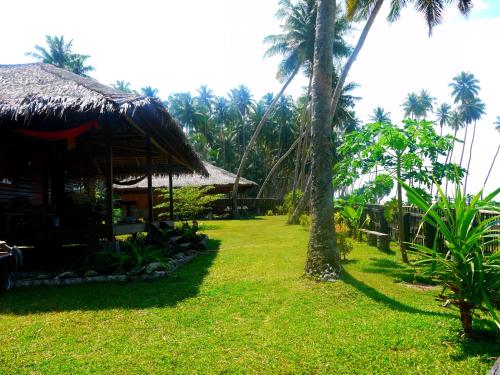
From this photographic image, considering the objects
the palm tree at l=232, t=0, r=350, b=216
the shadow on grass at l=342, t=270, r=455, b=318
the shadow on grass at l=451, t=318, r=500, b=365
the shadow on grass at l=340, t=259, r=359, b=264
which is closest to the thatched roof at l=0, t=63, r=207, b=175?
the shadow on grass at l=342, t=270, r=455, b=318

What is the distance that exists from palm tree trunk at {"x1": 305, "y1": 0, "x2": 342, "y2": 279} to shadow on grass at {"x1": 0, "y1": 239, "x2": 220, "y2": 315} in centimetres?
197

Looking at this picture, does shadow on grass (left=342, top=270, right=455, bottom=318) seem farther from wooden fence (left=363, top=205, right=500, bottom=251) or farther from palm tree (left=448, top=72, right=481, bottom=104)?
palm tree (left=448, top=72, right=481, bottom=104)

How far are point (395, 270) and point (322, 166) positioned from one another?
2.77 meters

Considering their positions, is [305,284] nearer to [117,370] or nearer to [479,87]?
[117,370]

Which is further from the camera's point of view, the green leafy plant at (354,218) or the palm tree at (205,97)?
the palm tree at (205,97)

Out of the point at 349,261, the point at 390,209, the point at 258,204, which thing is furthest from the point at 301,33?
the point at 349,261

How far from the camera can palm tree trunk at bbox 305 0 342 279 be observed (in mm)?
5809

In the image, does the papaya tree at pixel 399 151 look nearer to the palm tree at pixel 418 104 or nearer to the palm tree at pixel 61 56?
the palm tree at pixel 61 56

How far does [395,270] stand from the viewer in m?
7.08

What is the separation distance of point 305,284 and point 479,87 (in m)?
46.5

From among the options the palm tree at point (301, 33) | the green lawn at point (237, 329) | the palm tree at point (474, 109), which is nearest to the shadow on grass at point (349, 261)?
the green lawn at point (237, 329)

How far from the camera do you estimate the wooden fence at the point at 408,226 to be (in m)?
8.22

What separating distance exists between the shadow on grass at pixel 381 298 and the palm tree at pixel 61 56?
34.8 meters

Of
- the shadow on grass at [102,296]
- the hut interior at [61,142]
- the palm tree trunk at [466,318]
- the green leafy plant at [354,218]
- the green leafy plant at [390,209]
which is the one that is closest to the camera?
the palm tree trunk at [466,318]
